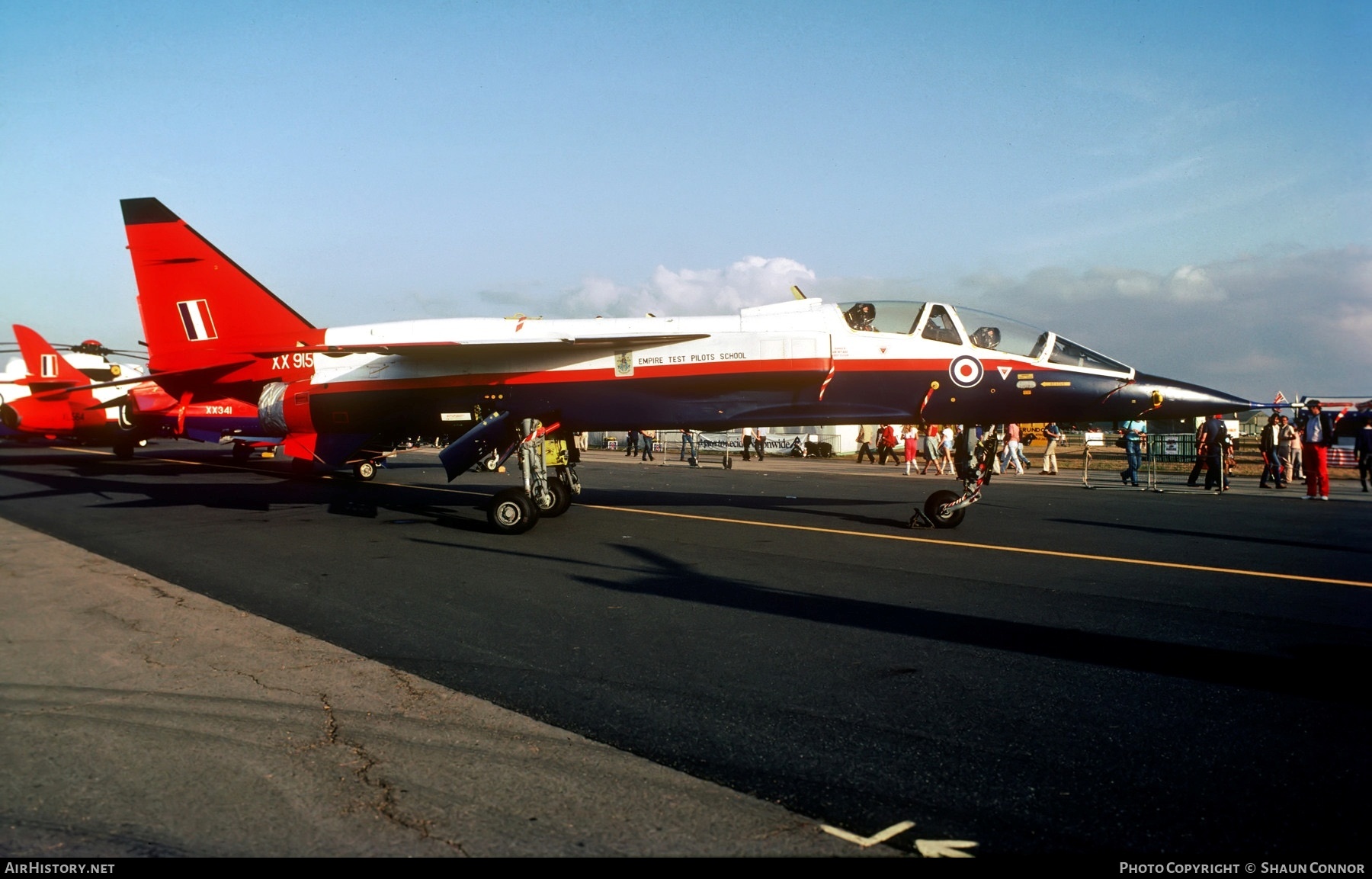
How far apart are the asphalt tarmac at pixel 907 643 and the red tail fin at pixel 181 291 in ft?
11.7

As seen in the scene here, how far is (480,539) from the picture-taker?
11.8 m

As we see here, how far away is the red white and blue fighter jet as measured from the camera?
11.8 meters

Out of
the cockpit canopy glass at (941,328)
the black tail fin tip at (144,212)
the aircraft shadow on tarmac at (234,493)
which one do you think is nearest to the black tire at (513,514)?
the aircraft shadow on tarmac at (234,493)

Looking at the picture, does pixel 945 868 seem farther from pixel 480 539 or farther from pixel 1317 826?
pixel 480 539

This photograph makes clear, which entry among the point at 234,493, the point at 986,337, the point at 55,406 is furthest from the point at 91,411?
the point at 986,337

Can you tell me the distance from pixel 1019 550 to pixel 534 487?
260 inches

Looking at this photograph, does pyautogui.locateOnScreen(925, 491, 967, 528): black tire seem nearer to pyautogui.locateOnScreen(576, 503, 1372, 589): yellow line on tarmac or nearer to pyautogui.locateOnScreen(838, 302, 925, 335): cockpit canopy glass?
pyautogui.locateOnScreen(576, 503, 1372, 589): yellow line on tarmac

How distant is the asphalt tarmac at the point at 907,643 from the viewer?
361 centimetres

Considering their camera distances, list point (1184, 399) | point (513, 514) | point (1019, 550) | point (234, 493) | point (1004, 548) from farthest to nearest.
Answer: point (234, 493) → point (513, 514) → point (1184, 399) → point (1004, 548) → point (1019, 550)

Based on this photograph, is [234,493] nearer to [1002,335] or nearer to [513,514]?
[513,514]

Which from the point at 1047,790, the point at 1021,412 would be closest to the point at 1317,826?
the point at 1047,790

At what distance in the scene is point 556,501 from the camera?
46.4ft

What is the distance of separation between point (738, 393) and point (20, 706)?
924 cm

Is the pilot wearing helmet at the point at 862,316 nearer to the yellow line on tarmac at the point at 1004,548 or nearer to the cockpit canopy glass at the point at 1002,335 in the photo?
the cockpit canopy glass at the point at 1002,335
